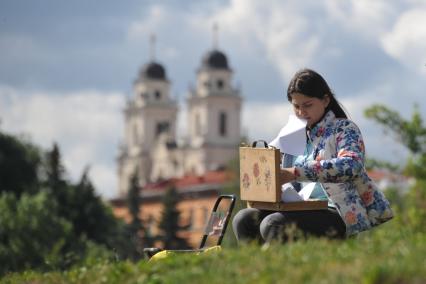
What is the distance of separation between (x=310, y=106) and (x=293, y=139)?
26cm

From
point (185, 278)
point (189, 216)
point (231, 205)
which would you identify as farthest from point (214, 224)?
point (189, 216)

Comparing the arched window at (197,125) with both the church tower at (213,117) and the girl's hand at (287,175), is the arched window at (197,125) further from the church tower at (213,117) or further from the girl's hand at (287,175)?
the girl's hand at (287,175)

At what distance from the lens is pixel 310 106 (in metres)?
9.71

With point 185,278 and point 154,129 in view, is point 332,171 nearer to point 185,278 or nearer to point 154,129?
point 185,278

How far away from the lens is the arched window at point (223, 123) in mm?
187375

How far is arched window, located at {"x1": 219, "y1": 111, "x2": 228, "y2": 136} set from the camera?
615 feet

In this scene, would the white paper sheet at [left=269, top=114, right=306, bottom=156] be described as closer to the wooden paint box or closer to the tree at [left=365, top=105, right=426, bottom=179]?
the wooden paint box

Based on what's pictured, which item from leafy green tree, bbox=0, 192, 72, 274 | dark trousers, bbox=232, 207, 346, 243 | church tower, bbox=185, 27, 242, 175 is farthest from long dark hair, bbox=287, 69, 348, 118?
church tower, bbox=185, 27, 242, 175

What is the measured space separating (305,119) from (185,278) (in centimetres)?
237

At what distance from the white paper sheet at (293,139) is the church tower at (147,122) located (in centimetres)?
18333

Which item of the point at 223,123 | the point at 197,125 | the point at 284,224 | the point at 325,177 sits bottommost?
the point at 284,224

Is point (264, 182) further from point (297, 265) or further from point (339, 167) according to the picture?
point (297, 265)

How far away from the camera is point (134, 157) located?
196000mm

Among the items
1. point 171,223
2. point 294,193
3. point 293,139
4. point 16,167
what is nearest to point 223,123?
point 171,223
